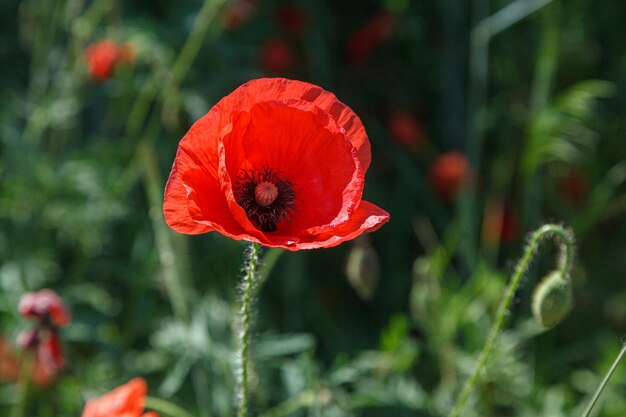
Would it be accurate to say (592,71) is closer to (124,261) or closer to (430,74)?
(430,74)

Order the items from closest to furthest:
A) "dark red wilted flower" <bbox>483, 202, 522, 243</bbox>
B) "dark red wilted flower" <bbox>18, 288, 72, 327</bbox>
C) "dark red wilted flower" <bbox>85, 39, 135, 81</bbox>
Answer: "dark red wilted flower" <bbox>18, 288, 72, 327</bbox> → "dark red wilted flower" <bbox>85, 39, 135, 81</bbox> → "dark red wilted flower" <bbox>483, 202, 522, 243</bbox>

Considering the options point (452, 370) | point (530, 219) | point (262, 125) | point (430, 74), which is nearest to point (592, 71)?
point (430, 74)

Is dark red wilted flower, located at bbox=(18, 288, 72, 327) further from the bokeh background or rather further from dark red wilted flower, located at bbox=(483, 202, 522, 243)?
dark red wilted flower, located at bbox=(483, 202, 522, 243)

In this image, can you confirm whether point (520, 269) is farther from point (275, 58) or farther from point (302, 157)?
point (275, 58)

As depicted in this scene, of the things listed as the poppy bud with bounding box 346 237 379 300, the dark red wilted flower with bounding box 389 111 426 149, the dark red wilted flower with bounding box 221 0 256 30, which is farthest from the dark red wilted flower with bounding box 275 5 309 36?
the poppy bud with bounding box 346 237 379 300

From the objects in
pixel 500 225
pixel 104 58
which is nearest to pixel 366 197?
pixel 500 225
